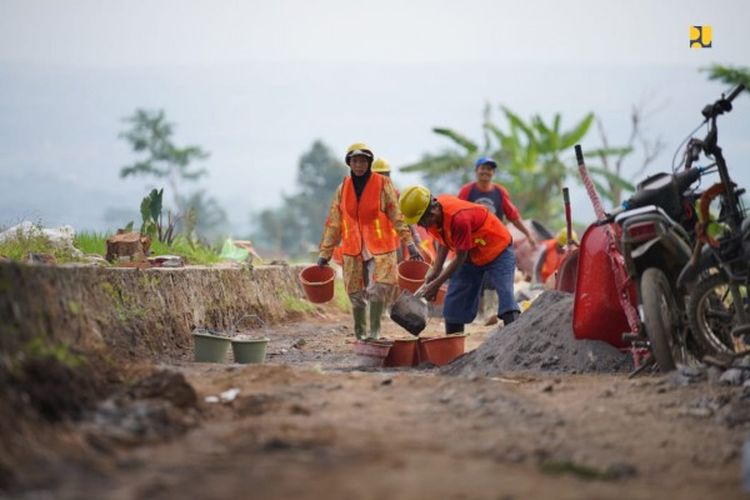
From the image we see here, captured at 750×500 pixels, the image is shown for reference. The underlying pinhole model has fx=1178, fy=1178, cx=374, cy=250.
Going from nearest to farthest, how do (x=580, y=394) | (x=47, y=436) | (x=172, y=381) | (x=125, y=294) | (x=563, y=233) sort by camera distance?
(x=47, y=436) < (x=172, y=381) < (x=580, y=394) < (x=125, y=294) < (x=563, y=233)

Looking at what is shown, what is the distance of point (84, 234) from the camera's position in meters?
13.5

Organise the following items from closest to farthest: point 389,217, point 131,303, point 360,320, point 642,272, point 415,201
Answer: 1. point 642,272
2. point 415,201
3. point 131,303
4. point 389,217
5. point 360,320

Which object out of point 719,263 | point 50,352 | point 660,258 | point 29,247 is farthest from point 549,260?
point 50,352

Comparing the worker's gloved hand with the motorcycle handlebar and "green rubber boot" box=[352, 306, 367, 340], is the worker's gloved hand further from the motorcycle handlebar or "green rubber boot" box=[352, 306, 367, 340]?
the motorcycle handlebar

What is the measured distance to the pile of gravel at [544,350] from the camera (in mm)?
8430

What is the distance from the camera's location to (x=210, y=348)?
9.27 metres

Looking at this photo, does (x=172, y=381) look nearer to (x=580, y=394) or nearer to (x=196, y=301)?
(x=580, y=394)

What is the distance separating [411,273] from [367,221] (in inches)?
25.8

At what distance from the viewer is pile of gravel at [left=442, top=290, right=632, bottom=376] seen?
843 cm

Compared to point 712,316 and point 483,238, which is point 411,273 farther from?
point 712,316

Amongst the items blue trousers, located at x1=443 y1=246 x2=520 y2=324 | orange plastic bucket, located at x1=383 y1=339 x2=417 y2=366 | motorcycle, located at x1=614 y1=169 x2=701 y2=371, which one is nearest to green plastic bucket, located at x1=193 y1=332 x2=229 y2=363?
orange plastic bucket, located at x1=383 y1=339 x2=417 y2=366

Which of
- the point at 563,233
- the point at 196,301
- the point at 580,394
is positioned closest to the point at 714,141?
the point at 580,394

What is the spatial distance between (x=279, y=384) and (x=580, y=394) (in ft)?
5.80

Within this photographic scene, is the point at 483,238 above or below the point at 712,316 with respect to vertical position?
above
